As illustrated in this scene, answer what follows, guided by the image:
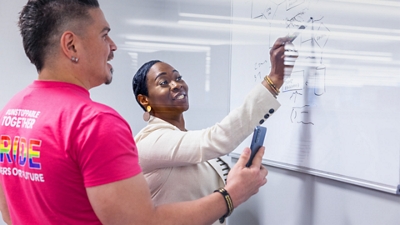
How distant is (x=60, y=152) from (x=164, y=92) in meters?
0.74

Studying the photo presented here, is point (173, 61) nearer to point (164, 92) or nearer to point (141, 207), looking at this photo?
point (164, 92)

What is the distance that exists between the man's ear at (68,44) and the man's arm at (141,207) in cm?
30

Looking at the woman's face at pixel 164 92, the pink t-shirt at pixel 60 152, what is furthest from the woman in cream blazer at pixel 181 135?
the pink t-shirt at pixel 60 152

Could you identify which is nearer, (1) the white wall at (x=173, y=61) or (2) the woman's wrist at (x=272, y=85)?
(2) the woman's wrist at (x=272, y=85)

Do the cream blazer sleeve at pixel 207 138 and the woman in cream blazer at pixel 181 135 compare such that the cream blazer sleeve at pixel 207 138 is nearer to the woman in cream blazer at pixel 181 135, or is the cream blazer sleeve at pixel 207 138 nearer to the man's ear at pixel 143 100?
the woman in cream blazer at pixel 181 135

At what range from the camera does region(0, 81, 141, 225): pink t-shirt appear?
0.74m

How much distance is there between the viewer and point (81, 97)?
827mm

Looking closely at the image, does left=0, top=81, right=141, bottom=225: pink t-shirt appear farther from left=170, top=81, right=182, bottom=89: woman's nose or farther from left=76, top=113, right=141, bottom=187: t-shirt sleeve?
left=170, top=81, right=182, bottom=89: woman's nose

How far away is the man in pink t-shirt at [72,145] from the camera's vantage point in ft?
2.45

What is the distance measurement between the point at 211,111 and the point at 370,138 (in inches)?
48.2

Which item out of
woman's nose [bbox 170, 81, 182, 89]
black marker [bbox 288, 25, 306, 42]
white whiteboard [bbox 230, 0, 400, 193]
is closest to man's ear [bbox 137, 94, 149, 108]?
woman's nose [bbox 170, 81, 182, 89]

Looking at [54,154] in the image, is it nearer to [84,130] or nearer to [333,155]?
[84,130]

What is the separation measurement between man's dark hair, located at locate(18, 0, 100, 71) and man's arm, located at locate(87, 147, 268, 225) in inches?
13.3

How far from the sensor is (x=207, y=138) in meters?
1.20
